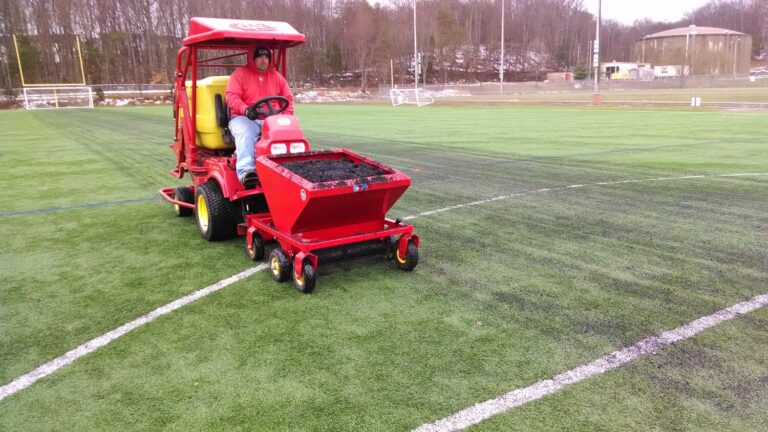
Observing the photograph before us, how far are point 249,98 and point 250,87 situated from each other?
112 millimetres

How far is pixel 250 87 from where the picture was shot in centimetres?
577

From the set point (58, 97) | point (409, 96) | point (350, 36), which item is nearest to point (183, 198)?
point (409, 96)

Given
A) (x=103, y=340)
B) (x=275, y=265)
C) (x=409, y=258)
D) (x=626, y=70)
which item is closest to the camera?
(x=103, y=340)

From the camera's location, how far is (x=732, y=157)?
10.4 metres

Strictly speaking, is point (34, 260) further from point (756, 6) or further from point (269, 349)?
point (756, 6)

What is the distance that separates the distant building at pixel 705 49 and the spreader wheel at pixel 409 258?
87.5 m

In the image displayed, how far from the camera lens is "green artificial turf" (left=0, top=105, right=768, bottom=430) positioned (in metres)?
2.79

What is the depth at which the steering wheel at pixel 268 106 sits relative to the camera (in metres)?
5.40

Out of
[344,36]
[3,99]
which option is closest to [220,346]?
[3,99]

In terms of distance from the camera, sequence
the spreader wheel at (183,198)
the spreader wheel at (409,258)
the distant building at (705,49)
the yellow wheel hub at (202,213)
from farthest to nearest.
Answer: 1. the distant building at (705,49)
2. the spreader wheel at (183,198)
3. the yellow wheel hub at (202,213)
4. the spreader wheel at (409,258)

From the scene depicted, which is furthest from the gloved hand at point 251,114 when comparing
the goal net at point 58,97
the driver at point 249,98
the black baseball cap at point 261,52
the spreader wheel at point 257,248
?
the goal net at point 58,97

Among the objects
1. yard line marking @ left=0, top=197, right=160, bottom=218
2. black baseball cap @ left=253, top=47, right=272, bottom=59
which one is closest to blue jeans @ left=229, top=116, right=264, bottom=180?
black baseball cap @ left=253, top=47, right=272, bottom=59

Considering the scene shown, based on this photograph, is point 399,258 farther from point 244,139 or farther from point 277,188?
point 244,139

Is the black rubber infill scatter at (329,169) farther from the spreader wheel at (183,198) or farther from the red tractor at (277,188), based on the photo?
the spreader wheel at (183,198)
